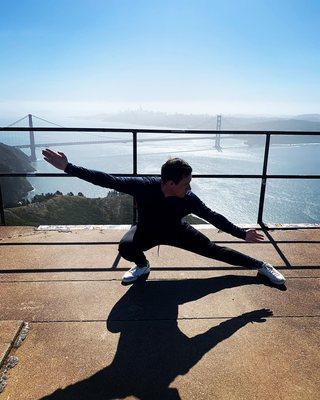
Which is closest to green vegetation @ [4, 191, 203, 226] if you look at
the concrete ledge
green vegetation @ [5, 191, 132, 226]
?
green vegetation @ [5, 191, 132, 226]

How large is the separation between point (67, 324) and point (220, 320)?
107 centimetres

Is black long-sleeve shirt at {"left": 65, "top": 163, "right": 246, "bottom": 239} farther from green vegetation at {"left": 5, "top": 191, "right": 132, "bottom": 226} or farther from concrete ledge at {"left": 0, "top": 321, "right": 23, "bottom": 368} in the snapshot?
green vegetation at {"left": 5, "top": 191, "right": 132, "bottom": 226}

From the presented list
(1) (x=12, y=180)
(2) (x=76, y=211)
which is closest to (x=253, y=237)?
(2) (x=76, y=211)

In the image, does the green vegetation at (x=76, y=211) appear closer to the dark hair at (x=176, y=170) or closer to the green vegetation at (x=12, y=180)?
the green vegetation at (x=12, y=180)

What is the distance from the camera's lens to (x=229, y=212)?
253ft

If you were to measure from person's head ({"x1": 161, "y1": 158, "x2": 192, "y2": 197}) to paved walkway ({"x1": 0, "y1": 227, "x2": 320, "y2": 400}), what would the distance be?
0.86 metres

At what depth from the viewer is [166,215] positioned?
2.62 metres

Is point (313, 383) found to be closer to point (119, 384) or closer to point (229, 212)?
point (119, 384)

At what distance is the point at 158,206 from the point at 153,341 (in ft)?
3.21

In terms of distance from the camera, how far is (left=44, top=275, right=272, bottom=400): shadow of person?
1.76 metres

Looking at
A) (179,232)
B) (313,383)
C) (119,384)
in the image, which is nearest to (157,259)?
(179,232)

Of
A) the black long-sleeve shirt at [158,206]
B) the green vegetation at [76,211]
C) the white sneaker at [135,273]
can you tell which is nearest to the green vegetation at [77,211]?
the green vegetation at [76,211]

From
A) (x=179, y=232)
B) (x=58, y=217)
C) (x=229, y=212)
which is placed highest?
(x=179, y=232)

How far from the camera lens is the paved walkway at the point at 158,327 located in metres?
1.79
